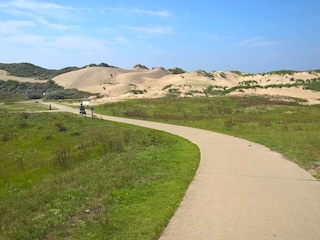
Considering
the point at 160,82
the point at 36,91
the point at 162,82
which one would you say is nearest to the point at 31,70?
the point at 36,91

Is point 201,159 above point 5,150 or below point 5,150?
above

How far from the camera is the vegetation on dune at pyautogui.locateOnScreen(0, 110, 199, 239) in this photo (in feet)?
21.5

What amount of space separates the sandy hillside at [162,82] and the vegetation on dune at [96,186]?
34.4 metres

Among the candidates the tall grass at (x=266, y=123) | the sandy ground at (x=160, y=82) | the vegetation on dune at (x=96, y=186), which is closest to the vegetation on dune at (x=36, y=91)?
the sandy ground at (x=160, y=82)

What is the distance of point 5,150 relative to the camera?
65.2 ft

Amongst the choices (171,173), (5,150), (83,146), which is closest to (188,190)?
(171,173)

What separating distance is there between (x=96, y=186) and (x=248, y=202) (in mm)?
4235

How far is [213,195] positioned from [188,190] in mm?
716

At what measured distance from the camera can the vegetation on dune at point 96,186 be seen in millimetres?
6559

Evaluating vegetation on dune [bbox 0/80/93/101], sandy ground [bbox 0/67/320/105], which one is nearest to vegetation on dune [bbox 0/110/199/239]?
sandy ground [bbox 0/67/320/105]

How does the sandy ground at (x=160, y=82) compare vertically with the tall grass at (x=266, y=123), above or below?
above

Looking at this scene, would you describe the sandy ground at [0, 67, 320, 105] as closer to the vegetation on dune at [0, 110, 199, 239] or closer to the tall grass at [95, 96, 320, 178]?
the tall grass at [95, 96, 320, 178]

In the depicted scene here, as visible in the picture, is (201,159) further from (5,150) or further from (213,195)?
(5,150)

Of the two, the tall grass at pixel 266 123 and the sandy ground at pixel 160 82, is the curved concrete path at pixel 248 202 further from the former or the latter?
the sandy ground at pixel 160 82
